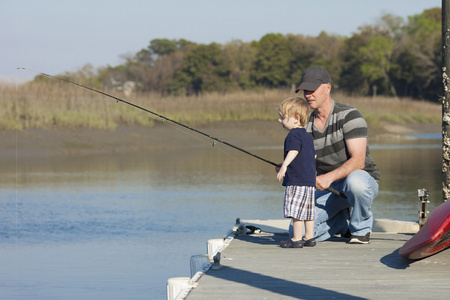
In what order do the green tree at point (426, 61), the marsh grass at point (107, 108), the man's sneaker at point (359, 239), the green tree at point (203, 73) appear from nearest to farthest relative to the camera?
the man's sneaker at point (359, 239)
the marsh grass at point (107, 108)
the green tree at point (426, 61)
the green tree at point (203, 73)

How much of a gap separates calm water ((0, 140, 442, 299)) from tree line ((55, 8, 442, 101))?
39.6 metres

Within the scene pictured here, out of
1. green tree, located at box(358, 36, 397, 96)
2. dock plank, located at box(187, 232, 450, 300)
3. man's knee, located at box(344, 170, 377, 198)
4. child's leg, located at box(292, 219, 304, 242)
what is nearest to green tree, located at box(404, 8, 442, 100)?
green tree, located at box(358, 36, 397, 96)

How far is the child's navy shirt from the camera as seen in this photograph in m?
4.95

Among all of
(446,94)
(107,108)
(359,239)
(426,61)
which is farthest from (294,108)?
(426,61)

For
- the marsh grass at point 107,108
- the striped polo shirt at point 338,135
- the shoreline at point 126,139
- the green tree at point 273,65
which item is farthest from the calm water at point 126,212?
the green tree at point 273,65

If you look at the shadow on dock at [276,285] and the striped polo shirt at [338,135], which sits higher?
the striped polo shirt at [338,135]

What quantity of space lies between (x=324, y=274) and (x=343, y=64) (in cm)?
5790

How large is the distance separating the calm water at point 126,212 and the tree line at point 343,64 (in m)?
39.6

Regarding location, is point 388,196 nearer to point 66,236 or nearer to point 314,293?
point 66,236

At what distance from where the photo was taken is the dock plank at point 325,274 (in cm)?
371

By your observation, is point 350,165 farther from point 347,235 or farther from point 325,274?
point 325,274

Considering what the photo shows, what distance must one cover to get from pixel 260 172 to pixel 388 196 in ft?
15.4

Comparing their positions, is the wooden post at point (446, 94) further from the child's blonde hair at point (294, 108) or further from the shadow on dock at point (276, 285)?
the shadow on dock at point (276, 285)

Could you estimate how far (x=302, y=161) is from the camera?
4977mm
